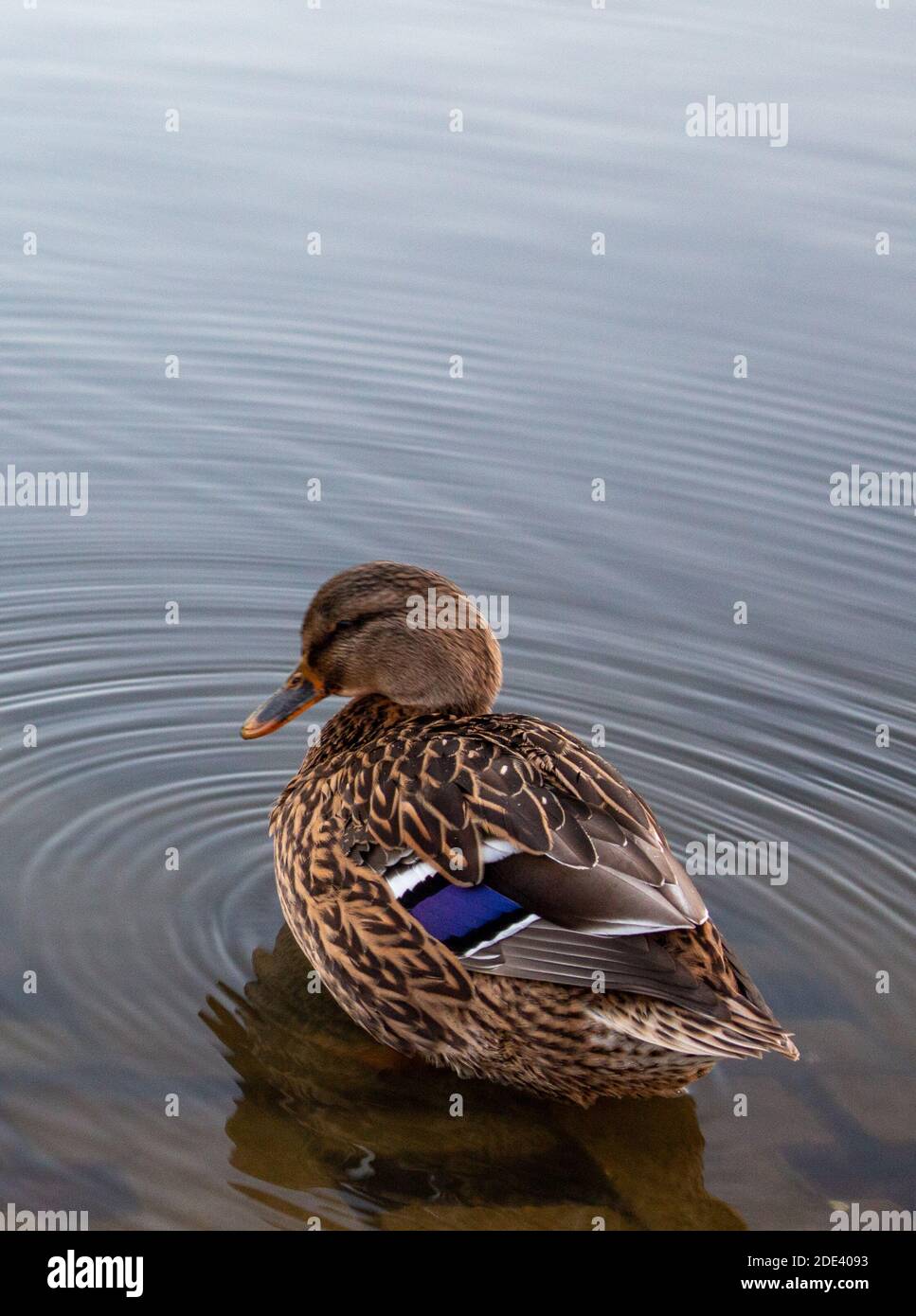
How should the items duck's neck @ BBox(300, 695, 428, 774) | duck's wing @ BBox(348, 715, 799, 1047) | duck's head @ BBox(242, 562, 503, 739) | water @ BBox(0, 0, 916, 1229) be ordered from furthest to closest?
duck's neck @ BBox(300, 695, 428, 774) → duck's head @ BBox(242, 562, 503, 739) → water @ BBox(0, 0, 916, 1229) → duck's wing @ BBox(348, 715, 799, 1047)

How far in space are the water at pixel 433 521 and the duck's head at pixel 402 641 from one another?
81 cm

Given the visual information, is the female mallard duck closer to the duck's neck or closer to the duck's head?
the duck's head

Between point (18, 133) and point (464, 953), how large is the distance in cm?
948

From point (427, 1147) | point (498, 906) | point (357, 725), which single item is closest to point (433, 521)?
point (357, 725)

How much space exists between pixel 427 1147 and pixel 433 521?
4.24 meters

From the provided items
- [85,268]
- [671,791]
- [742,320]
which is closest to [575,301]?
[742,320]

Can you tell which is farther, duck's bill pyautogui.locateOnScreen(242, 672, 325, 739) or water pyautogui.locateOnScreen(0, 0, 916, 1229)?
duck's bill pyautogui.locateOnScreen(242, 672, 325, 739)

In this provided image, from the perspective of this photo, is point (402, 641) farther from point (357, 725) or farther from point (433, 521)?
point (433, 521)

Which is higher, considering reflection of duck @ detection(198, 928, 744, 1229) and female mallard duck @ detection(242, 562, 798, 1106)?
female mallard duck @ detection(242, 562, 798, 1106)

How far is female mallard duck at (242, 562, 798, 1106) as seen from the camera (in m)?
4.63

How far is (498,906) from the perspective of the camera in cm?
481

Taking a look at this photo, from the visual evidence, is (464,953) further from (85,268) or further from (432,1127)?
(85,268)

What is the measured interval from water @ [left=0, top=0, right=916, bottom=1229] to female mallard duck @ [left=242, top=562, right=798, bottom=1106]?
0.28m

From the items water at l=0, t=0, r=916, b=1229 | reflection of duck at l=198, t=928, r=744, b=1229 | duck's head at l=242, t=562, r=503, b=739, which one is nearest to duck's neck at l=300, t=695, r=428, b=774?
duck's head at l=242, t=562, r=503, b=739
